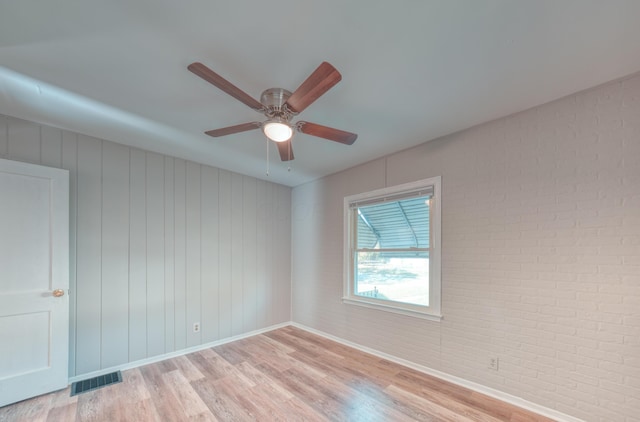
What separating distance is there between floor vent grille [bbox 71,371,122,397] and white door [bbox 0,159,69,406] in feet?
0.42

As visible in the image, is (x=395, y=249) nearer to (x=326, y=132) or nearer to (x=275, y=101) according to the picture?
(x=326, y=132)

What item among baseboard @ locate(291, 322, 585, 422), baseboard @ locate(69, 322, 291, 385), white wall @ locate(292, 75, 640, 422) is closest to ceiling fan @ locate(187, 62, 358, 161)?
white wall @ locate(292, 75, 640, 422)

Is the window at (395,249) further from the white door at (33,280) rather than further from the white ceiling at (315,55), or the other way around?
the white door at (33,280)

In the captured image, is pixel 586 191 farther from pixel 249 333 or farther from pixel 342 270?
pixel 249 333

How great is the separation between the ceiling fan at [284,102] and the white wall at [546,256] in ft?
3.64

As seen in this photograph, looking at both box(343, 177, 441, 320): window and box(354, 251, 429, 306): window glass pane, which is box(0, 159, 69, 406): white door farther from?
box(354, 251, 429, 306): window glass pane

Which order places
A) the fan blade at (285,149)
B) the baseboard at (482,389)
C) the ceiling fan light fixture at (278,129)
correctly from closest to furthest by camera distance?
the ceiling fan light fixture at (278,129) → the baseboard at (482,389) → the fan blade at (285,149)

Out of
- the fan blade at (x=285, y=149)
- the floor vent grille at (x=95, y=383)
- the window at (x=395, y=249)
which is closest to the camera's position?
the fan blade at (x=285, y=149)

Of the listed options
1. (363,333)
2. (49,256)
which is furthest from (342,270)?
(49,256)

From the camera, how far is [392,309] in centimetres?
332

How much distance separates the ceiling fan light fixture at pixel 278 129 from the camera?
6.21ft

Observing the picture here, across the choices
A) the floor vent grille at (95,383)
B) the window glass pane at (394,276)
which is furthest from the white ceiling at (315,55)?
the floor vent grille at (95,383)

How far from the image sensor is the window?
302 cm

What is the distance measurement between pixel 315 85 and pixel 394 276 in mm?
2605
